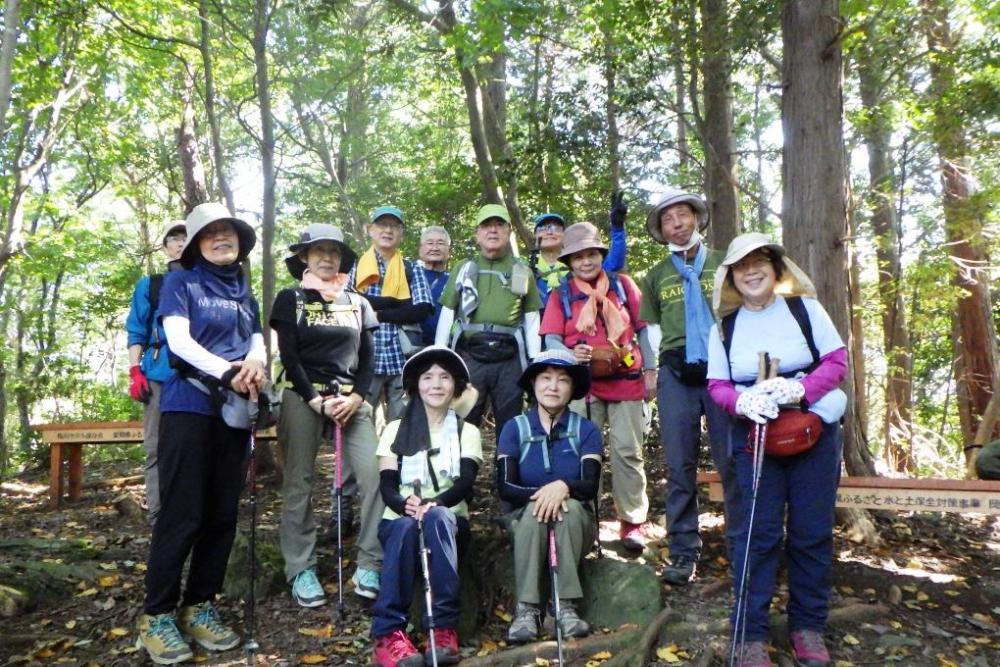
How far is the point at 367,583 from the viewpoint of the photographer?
452 cm

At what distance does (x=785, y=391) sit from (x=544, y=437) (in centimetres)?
152

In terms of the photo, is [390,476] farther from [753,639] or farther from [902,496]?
[902,496]

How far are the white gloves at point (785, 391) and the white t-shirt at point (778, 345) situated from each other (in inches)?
4.6

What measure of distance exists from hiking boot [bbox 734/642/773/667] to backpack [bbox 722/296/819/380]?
1.37m

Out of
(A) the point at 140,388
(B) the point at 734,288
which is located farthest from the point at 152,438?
(B) the point at 734,288

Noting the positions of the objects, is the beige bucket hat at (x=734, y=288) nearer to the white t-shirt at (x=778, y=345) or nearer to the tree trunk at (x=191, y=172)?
the white t-shirt at (x=778, y=345)

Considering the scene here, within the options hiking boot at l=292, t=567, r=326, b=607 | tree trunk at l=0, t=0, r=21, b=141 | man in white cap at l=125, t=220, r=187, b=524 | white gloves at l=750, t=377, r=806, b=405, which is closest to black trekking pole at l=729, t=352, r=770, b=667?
white gloves at l=750, t=377, r=806, b=405

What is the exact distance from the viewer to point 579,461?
14.7 feet

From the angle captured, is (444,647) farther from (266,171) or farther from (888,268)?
(888,268)

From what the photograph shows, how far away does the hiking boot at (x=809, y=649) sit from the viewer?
3.71 meters

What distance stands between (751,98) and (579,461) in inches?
662

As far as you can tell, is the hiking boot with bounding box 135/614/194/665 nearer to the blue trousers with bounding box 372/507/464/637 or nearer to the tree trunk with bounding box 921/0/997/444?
the blue trousers with bounding box 372/507/464/637

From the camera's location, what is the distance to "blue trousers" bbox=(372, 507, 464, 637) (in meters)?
3.93

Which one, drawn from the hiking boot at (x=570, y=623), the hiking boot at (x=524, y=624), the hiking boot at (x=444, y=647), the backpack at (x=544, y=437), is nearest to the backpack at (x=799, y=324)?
the backpack at (x=544, y=437)
